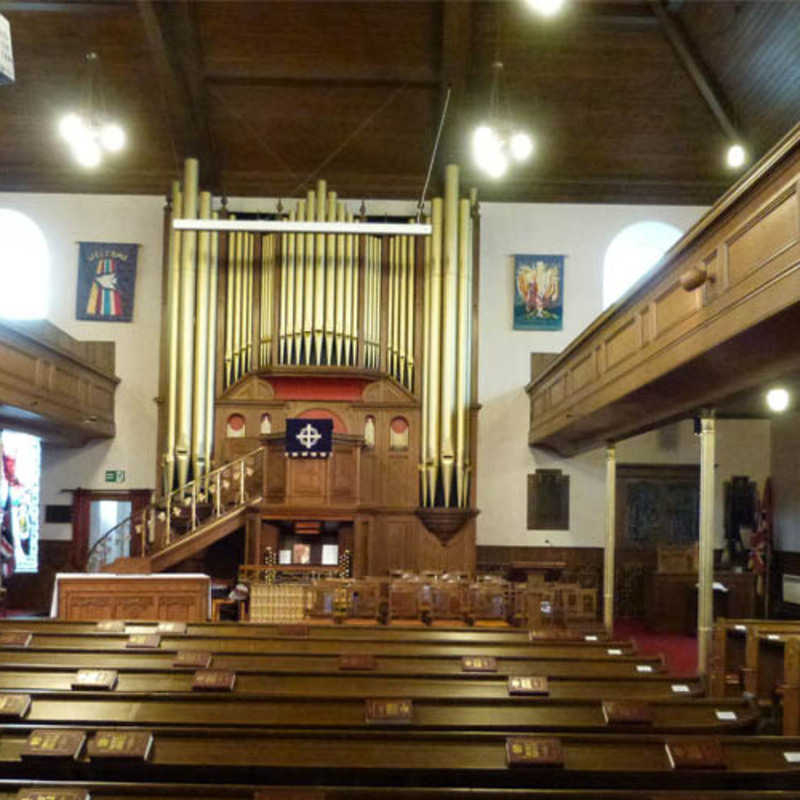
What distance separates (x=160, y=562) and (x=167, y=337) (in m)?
4.81

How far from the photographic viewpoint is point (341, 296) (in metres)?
A: 17.6

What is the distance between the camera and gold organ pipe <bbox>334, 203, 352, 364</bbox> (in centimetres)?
1758

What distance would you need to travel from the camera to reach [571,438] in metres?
15.9

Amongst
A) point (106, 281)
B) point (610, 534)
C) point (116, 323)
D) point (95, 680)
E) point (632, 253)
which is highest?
point (632, 253)

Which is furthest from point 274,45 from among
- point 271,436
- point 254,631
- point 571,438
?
point 254,631

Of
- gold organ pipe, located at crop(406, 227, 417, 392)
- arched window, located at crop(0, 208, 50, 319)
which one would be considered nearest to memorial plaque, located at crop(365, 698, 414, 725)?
gold organ pipe, located at crop(406, 227, 417, 392)

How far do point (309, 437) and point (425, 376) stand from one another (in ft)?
9.99

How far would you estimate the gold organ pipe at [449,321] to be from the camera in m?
17.1

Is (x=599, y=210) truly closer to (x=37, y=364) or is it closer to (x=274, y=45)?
(x=274, y=45)

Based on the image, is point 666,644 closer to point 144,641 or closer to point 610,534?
→ point 610,534

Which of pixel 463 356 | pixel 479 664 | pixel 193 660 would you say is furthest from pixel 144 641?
pixel 463 356

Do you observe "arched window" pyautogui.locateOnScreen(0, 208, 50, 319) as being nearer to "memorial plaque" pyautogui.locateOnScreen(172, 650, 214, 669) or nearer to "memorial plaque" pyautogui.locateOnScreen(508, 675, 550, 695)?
"memorial plaque" pyautogui.locateOnScreen(172, 650, 214, 669)

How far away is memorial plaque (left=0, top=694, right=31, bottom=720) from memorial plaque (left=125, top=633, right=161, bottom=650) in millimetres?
2133

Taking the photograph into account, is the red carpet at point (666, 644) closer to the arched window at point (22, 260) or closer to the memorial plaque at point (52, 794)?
the memorial plaque at point (52, 794)
